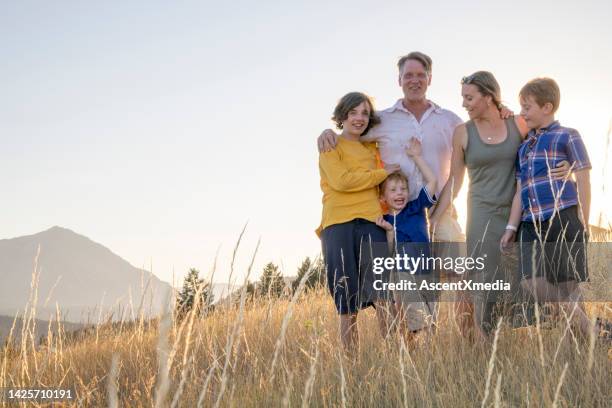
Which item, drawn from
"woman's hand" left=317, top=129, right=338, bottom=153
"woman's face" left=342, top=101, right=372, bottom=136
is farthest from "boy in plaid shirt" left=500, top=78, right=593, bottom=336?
"woman's hand" left=317, top=129, right=338, bottom=153

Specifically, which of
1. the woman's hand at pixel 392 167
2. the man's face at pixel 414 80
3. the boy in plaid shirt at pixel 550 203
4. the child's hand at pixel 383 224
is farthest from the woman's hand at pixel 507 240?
the man's face at pixel 414 80

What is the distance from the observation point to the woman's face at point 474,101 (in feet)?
12.3

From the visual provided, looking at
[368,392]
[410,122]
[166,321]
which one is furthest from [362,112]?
[166,321]

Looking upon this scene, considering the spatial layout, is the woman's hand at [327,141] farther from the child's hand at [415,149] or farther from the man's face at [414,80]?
the man's face at [414,80]

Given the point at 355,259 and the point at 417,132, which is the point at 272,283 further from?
the point at 417,132

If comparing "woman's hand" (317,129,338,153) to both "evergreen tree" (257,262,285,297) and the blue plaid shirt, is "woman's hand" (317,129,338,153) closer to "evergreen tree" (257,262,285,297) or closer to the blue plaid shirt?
"evergreen tree" (257,262,285,297)

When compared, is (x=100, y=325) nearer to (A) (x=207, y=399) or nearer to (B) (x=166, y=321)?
(A) (x=207, y=399)

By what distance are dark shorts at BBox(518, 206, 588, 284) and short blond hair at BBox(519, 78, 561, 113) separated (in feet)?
2.11

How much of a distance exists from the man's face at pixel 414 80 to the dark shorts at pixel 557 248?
114 centimetres

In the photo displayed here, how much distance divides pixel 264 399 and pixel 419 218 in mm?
1598

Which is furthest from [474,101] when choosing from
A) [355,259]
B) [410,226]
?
[355,259]

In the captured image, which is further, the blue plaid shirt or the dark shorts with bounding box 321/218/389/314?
the dark shorts with bounding box 321/218/389/314

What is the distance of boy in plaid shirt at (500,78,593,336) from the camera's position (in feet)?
11.3

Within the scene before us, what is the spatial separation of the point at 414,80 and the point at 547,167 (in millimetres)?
1100
